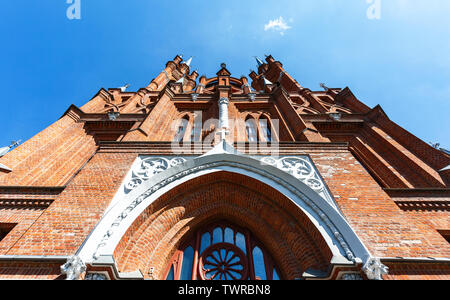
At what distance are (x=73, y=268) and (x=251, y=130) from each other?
8.36 meters

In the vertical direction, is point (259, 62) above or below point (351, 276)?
above

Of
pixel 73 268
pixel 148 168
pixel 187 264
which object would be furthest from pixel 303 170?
pixel 73 268

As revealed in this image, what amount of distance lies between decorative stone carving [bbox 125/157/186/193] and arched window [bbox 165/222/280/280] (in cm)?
180

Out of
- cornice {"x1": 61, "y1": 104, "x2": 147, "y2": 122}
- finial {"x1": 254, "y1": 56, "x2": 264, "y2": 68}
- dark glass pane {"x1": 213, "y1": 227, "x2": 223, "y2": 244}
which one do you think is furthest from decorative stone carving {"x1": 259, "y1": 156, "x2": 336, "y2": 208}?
finial {"x1": 254, "y1": 56, "x2": 264, "y2": 68}

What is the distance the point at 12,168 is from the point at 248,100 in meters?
9.76

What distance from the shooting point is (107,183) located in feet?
16.6

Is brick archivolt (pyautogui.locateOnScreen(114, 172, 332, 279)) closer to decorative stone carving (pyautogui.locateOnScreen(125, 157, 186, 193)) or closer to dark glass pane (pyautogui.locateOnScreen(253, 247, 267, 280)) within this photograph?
dark glass pane (pyautogui.locateOnScreen(253, 247, 267, 280))

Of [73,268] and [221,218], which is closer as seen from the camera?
[73,268]

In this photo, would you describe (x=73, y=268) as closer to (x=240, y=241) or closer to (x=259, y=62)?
(x=240, y=241)

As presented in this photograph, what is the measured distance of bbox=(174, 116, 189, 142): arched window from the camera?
9863 mm

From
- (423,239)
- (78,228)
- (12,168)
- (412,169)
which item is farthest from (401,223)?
(12,168)

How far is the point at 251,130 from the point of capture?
1041 centimetres

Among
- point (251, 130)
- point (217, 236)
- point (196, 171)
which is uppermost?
point (251, 130)

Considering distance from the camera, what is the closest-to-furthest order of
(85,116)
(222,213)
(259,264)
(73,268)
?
(73,268)
(259,264)
(222,213)
(85,116)
